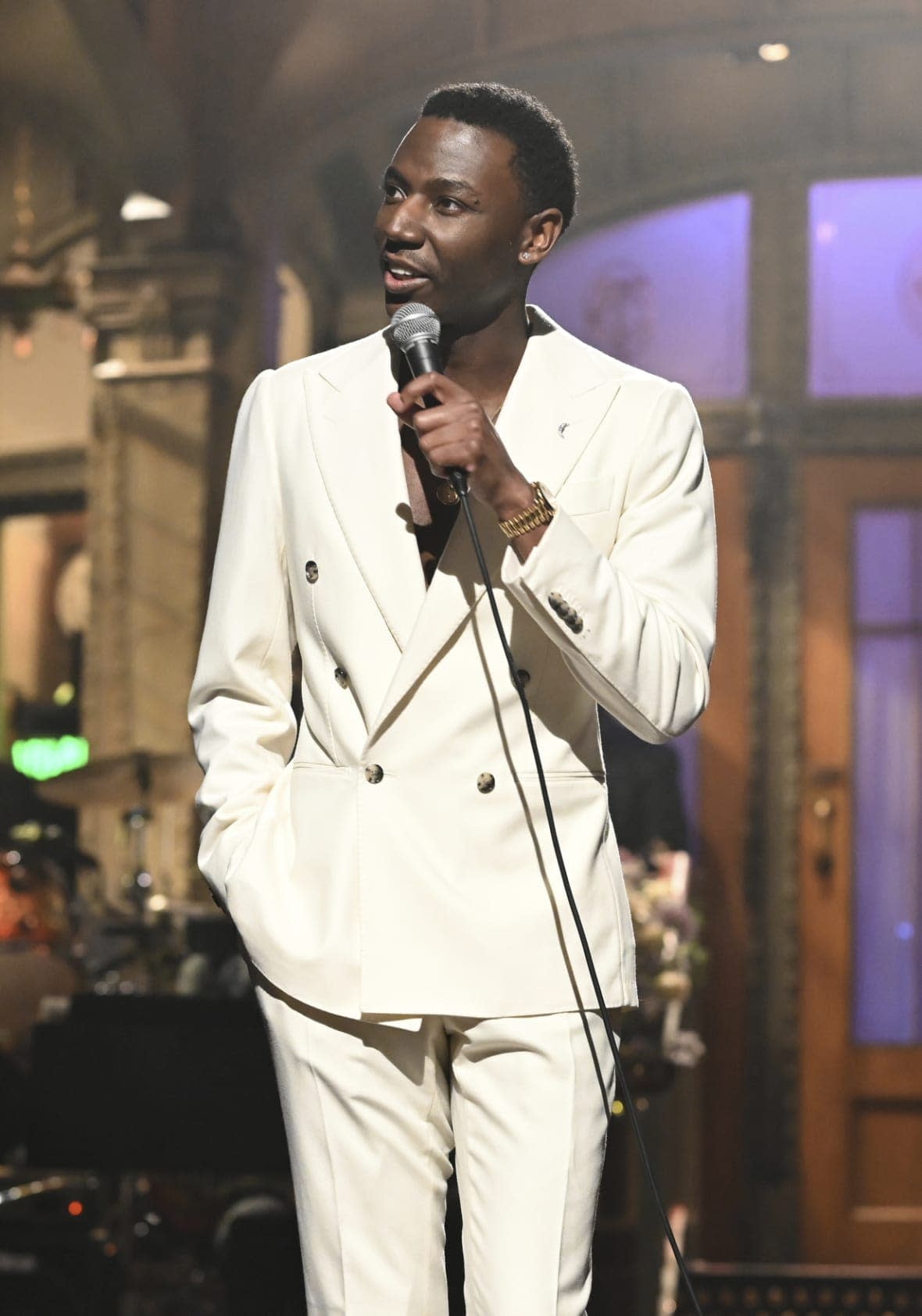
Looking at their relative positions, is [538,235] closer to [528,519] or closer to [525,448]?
[525,448]

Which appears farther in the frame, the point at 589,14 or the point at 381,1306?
the point at 589,14

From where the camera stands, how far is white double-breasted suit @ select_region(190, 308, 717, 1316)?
4.72ft

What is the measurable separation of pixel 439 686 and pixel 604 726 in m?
3.60

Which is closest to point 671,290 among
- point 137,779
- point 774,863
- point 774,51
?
point 774,51

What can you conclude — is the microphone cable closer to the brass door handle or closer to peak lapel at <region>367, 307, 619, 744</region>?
peak lapel at <region>367, 307, 619, 744</region>

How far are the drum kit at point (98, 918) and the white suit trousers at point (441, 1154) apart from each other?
2556 millimetres

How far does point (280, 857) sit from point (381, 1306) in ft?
1.13

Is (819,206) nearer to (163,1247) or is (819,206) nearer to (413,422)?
(163,1247)

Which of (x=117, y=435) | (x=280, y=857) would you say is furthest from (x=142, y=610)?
(x=280, y=857)

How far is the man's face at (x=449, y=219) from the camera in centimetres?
148

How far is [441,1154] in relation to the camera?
148cm

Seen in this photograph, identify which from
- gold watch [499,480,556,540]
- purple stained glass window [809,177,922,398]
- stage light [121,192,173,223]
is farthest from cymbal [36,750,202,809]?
gold watch [499,480,556,540]

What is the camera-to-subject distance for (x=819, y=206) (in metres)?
5.49

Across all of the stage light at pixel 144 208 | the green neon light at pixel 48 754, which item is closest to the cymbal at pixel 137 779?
the green neon light at pixel 48 754
